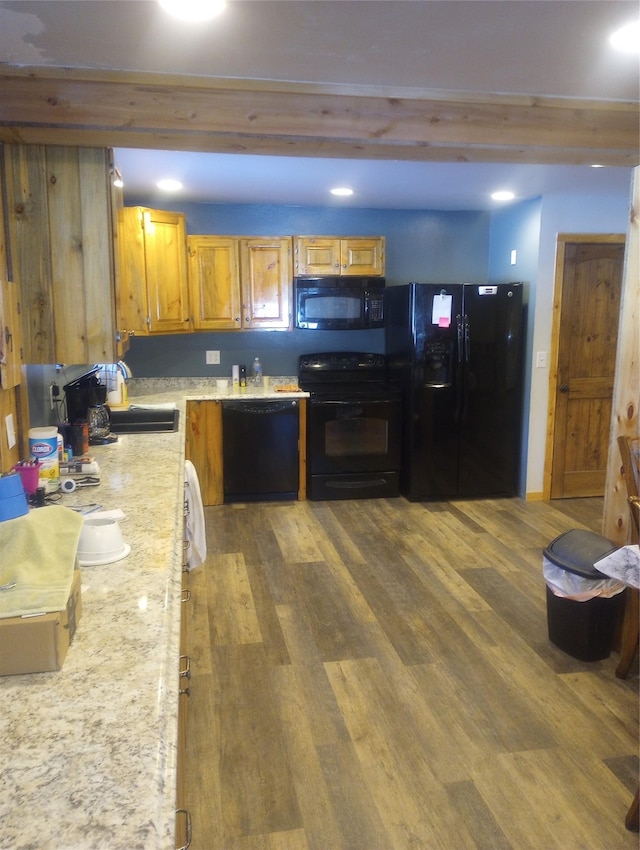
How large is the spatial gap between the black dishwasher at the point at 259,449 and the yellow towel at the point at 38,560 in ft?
11.4

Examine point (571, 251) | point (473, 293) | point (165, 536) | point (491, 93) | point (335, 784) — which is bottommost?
point (335, 784)

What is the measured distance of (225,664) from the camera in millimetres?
2811

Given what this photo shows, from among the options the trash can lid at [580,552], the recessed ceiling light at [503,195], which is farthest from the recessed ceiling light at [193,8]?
the recessed ceiling light at [503,195]

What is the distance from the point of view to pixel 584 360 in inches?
202

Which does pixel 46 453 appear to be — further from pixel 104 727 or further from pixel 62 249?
pixel 104 727

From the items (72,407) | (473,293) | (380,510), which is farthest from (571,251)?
(72,407)

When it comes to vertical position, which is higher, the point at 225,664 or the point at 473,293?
the point at 473,293

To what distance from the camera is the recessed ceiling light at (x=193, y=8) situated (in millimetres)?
1722

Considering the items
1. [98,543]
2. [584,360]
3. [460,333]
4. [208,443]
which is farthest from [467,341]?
[98,543]

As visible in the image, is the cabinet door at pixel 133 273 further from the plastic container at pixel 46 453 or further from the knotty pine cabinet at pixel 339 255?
the plastic container at pixel 46 453

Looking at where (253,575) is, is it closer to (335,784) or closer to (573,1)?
(335,784)

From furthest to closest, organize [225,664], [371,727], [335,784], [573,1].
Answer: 1. [225,664]
2. [371,727]
3. [335,784]
4. [573,1]

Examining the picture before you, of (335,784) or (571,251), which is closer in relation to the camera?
(335,784)

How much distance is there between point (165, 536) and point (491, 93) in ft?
6.45
